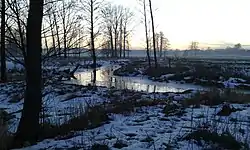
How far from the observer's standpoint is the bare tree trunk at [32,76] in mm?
6832

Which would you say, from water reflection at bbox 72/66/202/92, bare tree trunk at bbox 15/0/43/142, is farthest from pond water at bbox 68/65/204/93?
bare tree trunk at bbox 15/0/43/142

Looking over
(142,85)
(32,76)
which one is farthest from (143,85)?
(32,76)

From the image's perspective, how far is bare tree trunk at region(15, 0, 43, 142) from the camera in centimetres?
683

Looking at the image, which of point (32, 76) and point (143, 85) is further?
point (143, 85)

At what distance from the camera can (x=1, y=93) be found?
18.7m

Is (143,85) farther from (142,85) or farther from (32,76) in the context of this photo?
(32,76)

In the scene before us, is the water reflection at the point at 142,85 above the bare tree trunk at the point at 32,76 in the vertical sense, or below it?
below

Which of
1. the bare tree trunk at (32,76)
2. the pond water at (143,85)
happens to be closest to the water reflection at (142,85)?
the pond water at (143,85)

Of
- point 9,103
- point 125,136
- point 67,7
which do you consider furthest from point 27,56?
point 9,103

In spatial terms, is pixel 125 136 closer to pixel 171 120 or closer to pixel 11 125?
pixel 171 120

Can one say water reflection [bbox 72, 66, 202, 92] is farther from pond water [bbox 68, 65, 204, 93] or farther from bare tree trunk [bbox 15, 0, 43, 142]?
bare tree trunk [bbox 15, 0, 43, 142]

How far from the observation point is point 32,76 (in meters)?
6.93

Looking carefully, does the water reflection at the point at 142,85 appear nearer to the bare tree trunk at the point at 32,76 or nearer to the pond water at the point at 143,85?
the pond water at the point at 143,85

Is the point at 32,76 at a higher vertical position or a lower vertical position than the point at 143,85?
higher
